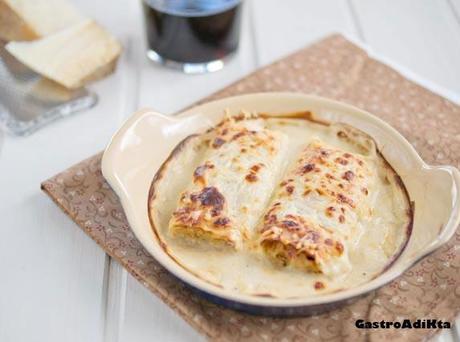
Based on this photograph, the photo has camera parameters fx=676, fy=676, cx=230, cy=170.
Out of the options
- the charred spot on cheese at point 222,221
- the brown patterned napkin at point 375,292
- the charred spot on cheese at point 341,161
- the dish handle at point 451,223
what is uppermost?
the dish handle at point 451,223

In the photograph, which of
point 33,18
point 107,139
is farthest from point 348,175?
point 33,18

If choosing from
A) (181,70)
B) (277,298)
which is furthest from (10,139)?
(277,298)

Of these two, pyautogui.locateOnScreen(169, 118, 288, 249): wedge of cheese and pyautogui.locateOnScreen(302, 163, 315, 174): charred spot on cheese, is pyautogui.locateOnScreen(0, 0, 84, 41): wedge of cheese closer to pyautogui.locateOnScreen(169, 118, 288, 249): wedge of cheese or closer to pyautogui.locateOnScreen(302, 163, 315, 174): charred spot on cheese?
pyautogui.locateOnScreen(169, 118, 288, 249): wedge of cheese

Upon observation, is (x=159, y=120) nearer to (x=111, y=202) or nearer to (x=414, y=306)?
Result: (x=111, y=202)

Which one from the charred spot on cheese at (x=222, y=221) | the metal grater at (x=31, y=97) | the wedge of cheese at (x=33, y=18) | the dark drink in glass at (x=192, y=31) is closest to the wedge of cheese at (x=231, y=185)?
the charred spot on cheese at (x=222, y=221)

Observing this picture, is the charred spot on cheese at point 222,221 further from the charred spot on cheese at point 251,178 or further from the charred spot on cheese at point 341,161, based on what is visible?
the charred spot on cheese at point 341,161
